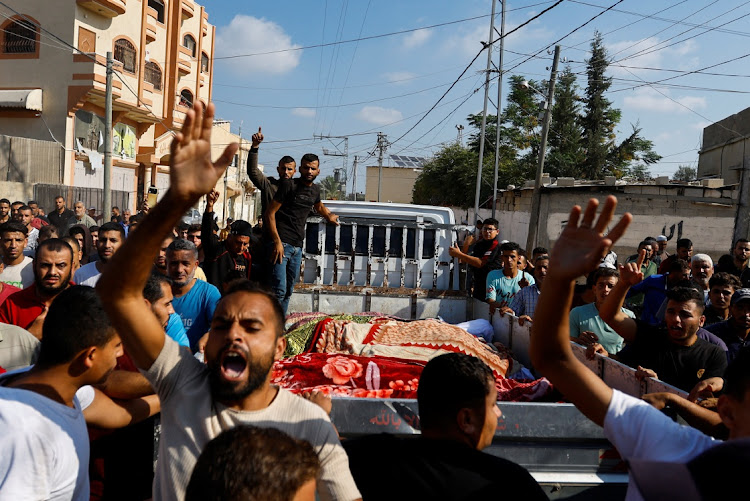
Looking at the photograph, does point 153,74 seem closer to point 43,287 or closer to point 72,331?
point 43,287

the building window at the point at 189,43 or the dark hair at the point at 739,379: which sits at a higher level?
the building window at the point at 189,43

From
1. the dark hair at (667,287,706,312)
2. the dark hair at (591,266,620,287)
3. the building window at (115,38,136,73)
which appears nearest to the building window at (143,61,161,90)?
the building window at (115,38,136,73)

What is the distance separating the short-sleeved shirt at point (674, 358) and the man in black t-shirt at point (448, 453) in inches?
94.6

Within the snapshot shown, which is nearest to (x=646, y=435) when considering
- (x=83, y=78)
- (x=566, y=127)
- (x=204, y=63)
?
(x=83, y=78)

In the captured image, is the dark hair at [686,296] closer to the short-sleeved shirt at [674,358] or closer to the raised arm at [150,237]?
the short-sleeved shirt at [674,358]

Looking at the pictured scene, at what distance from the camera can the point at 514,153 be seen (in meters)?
43.6

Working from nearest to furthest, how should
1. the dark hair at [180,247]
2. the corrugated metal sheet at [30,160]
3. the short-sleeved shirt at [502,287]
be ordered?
the dark hair at [180,247] < the short-sleeved shirt at [502,287] < the corrugated metal sheet at [30,160]

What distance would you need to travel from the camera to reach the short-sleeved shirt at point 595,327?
5496 millimetres

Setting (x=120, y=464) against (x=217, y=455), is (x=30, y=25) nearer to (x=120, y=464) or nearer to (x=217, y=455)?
(x=120, y=464)

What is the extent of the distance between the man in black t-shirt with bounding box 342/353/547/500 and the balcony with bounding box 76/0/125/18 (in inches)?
1134

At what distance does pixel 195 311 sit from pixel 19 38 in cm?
2815

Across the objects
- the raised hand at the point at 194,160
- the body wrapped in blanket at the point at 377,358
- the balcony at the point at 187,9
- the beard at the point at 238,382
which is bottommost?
the body wrapped in blanket at the point at 377,358

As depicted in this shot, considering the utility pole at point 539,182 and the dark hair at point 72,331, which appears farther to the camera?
the utility pole at point 539,182

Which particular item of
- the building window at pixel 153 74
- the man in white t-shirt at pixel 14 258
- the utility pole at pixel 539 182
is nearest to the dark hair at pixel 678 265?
the man in white t-shirt at pixel 14 258
